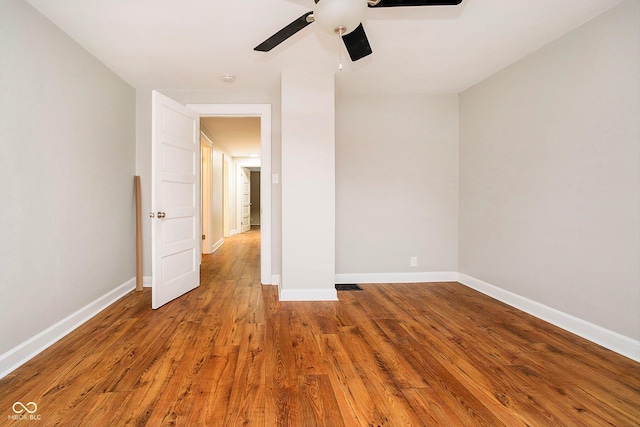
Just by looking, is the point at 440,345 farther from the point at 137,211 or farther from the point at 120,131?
the point at 120,131

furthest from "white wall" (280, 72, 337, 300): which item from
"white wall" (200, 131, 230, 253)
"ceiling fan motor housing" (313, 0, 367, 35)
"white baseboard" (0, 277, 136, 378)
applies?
"white wall" (200, 131, 230, 253)

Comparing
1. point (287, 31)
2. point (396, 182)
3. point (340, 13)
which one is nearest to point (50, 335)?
point (287, 31)

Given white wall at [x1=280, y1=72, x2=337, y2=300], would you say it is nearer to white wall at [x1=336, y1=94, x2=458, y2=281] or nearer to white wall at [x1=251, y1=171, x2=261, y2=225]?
white wall at [x1=336, y1=94, x2=458, y2=281]

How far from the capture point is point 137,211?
10.9ft

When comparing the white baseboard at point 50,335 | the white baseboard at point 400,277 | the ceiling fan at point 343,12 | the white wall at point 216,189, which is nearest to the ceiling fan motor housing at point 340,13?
the ceiling fan at point 343,12

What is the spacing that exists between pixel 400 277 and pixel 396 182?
1.18 m

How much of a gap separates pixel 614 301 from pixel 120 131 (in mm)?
4463

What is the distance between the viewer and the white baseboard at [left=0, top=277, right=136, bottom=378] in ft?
5.71

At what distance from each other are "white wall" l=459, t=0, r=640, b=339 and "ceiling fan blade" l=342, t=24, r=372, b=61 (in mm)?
1648

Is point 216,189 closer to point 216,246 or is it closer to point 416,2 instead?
point 216,246

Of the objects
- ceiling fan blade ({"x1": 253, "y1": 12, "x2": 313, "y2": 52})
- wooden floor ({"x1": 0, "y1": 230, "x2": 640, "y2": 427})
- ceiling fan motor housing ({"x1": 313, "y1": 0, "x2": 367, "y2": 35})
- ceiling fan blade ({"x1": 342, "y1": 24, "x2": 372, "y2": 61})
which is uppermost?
ceiling fan blade ({"x1": 253, "y1": 12, "x2": 313, "y2": 52})

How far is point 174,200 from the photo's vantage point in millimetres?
3059

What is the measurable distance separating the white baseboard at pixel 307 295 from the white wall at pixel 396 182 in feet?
2.01

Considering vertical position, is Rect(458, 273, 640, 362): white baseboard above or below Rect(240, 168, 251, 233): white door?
below
